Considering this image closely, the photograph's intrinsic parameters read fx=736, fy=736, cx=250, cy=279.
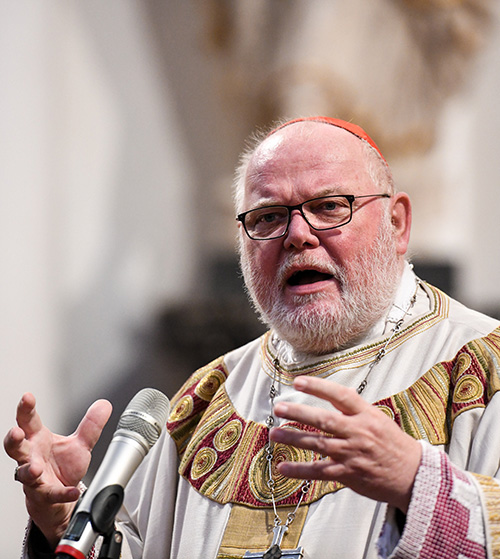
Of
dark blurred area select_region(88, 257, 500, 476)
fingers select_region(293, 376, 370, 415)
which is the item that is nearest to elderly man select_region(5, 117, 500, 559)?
fingers select_region(293, 376, 370, 415)

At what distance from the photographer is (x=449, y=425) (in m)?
2.17

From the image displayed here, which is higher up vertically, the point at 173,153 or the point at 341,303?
the point at 173,153

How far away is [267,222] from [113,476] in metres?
1.34

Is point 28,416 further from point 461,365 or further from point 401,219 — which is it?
point 401,219

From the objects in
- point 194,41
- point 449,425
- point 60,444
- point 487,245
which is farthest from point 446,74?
point 60,444

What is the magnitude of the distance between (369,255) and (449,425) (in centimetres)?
67

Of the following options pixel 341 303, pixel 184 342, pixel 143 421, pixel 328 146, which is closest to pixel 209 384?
pixel 341 303

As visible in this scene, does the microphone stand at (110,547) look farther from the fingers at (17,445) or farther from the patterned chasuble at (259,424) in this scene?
the patterned chasuble at (259,424)

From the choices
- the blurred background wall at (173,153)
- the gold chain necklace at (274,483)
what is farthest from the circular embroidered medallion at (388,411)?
the blurred background wall at (173,153)

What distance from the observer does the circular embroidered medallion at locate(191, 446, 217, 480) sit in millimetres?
2539

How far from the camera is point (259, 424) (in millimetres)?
2553

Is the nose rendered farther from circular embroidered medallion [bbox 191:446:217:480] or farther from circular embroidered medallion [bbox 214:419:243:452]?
circular embroidered medallion [bbox 191:446:217:480]

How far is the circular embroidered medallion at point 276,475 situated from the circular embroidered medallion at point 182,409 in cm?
45

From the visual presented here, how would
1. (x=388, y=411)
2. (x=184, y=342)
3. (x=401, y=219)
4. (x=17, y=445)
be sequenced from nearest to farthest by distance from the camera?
1. (x=17, y=445)
2. (x=388, y=411)
3. (x=401, y=219)
4. (x=184, y=342)
